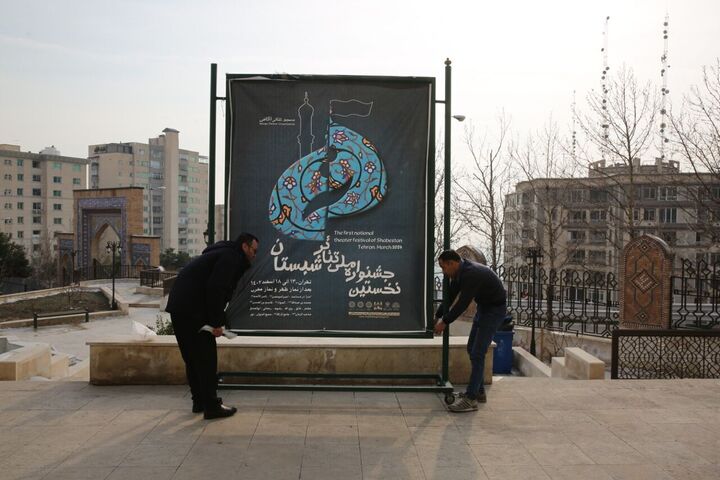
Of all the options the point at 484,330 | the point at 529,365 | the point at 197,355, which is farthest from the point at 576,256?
the point at 197,355

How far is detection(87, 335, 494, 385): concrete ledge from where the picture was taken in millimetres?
6359

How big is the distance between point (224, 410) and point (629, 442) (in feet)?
10.8

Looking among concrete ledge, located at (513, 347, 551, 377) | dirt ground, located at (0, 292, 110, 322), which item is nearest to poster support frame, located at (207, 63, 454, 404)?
concrete ledge, located at (513, 347, 551, 377)

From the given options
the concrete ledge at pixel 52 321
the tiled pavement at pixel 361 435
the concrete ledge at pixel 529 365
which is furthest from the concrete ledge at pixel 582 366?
the concrete ledge at pixel 52 321

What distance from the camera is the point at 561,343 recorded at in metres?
15.0

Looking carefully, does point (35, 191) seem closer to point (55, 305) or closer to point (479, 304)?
point (55, 305)

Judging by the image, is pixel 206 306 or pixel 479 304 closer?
pixel 206 306

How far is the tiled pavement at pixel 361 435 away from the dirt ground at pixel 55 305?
21.7 m

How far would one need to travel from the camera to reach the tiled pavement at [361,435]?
426cm

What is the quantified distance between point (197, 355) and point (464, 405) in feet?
7.93

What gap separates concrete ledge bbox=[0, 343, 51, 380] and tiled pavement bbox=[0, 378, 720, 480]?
51 centimetres

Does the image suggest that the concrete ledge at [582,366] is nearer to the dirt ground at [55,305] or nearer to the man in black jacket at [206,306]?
the man in black jacket at [206,306]

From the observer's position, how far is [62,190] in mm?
85562

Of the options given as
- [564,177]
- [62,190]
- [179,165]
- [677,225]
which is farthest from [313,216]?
[179,165]
